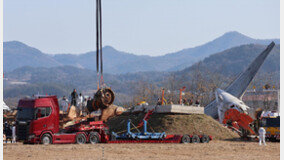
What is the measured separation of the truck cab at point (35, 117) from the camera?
3666 cm

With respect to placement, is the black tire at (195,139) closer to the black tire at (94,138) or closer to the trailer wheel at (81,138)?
the black tire at (94,138)

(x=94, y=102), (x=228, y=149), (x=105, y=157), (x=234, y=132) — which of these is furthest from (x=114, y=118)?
(x=105, y=157)

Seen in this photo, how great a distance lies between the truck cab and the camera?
36.7 meters

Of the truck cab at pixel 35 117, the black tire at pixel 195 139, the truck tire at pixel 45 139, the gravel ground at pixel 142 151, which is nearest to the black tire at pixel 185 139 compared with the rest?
the black tire at pixel 195 139

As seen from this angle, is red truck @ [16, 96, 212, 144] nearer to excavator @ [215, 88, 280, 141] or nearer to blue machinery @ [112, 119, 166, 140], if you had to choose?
blue machinery @ [112, 119, 166, 140]

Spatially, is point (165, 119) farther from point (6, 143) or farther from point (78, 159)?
point (78, 159)

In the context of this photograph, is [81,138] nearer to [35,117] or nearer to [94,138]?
[94,138]

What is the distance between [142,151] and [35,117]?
821 cm

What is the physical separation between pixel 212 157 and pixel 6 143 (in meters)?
16.5

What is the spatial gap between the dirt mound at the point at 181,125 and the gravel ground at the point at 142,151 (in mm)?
5809

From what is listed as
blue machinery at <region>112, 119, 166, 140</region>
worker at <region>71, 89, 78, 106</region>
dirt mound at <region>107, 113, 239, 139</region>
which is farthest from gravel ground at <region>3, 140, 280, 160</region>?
worker at <region>71, 89, 78, 106</region>

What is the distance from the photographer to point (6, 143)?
39500 millimetres

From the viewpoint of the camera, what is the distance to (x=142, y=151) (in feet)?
109
